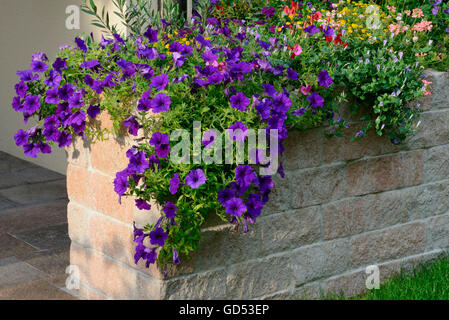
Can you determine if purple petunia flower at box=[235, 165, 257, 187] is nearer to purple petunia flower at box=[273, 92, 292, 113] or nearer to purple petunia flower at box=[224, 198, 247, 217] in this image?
purple petunia flower at box=[224, 198, 247, 217]

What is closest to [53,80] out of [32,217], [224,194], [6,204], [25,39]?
[224,194]

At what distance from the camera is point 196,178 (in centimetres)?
274

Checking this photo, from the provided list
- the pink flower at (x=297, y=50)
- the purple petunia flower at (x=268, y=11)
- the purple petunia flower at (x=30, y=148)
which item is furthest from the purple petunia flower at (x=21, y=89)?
the purple petunia flower at (x=268, y=11)

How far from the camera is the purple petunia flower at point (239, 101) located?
2850 millimetres

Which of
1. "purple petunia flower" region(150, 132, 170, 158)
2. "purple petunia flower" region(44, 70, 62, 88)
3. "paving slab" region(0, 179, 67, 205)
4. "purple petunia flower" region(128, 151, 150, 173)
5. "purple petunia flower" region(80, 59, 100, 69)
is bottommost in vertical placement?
"paving slab" region(0, 179, 67, 205)

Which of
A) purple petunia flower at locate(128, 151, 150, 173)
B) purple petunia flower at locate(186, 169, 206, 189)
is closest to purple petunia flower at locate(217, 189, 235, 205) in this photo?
purple petunia flower at locate(186, 169, 206, 189)

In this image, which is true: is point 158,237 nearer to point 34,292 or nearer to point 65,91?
point 65,91

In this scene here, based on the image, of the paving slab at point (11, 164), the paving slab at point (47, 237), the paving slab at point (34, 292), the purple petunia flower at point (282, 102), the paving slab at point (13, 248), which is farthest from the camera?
the paving slab at point (11, 164)

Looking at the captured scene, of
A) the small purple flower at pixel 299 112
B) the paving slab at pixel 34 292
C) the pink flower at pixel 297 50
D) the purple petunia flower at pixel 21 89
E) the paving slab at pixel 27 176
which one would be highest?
the pink flower at pixel 297 50

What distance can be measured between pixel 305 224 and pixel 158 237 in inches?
34.8

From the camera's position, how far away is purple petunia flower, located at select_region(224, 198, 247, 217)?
279 cm

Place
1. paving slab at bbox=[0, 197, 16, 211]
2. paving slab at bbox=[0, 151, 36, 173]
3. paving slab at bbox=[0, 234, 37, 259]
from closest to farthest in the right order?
1. paving slab at bbox=[0, 234, 37, 259]
2. paving slab at bbox=[0, 197, 16, 211]
3. paving slab at bbox=[0, 151, 36, 173]

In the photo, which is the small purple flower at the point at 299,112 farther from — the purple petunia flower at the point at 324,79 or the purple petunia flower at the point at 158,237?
the purple petunia flower at the point at 158,237
